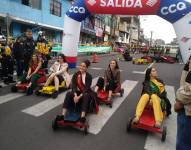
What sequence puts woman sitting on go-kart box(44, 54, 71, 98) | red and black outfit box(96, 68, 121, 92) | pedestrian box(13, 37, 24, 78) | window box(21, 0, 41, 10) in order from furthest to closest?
window box(21, 0, 41, 10) < pedestrian box(13, 37, 24, 78) < woman sitting on go-kart box(44, 54, 71, 98) < red and black outfit box(96, 68, 121, 92)

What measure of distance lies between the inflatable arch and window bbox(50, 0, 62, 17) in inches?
561

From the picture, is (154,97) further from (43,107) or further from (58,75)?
(58,75)

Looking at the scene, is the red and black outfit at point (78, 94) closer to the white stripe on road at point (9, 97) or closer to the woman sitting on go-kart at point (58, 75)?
the woman sitting on go-kart at point (58, 75)

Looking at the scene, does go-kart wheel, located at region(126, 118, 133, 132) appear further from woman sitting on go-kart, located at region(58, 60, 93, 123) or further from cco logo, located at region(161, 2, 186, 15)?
cco logo, located at region(161, 2, 186, 15)

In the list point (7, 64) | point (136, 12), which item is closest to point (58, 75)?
point (7, 64)

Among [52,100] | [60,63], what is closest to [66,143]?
[52,100]

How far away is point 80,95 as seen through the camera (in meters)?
5.32

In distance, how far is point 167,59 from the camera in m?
22.6

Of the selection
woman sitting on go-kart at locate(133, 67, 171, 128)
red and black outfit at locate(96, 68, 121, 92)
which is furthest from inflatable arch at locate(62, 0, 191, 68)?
woman sitting on go-kart at locate(133, 67, 171, 128)

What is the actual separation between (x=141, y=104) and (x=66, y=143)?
5.67 feet

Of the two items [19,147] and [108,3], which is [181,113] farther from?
[108,3]

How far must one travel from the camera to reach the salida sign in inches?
423

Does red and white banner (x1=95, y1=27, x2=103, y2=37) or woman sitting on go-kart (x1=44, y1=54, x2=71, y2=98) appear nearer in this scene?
woman sitting on go-kart (x1=44, y1=54, x2=71, y2=98)

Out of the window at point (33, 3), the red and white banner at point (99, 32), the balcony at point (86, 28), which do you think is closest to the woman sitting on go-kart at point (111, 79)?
the window at point (33, 3)
